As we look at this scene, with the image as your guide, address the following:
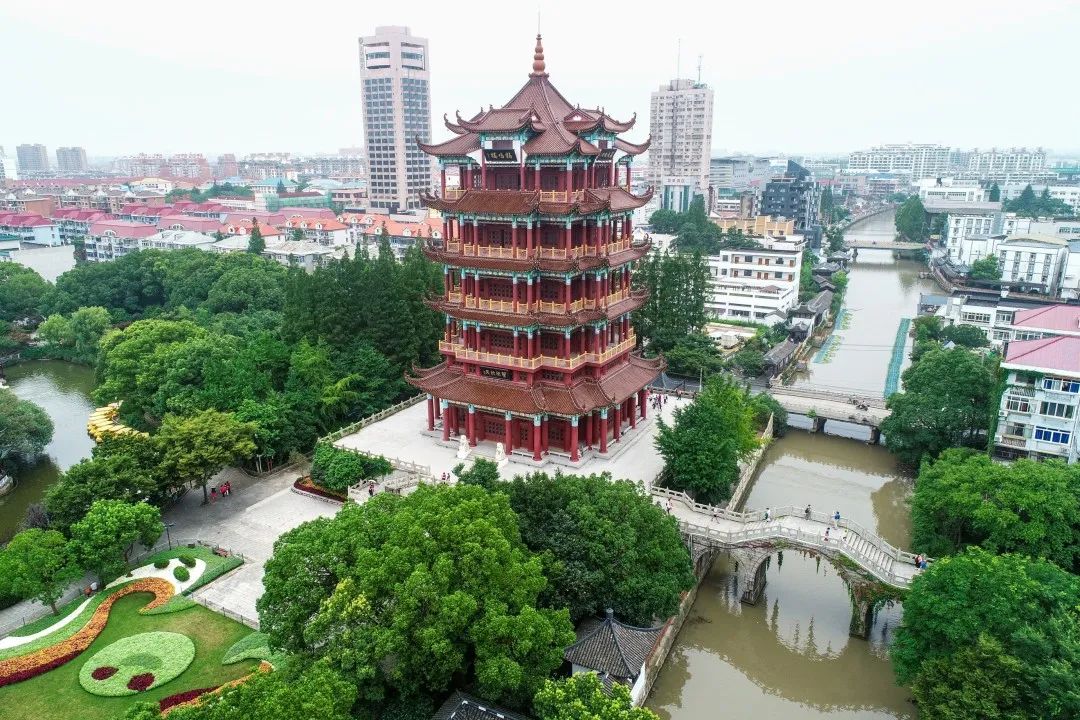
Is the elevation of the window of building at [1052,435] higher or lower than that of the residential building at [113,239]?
lower

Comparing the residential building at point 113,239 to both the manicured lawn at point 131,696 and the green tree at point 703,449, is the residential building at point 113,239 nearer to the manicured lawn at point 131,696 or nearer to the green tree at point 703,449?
the manicured lawn at point 131,696

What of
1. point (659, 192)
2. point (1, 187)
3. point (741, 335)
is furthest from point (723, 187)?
point (1, 187)

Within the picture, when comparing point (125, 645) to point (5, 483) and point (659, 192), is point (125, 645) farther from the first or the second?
point (659, 192)

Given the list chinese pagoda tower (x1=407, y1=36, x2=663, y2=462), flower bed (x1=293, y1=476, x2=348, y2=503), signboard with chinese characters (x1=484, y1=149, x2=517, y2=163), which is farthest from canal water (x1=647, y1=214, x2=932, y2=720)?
signboard with chinese characters (x1=484, y1=149, x2=517, y2=163)

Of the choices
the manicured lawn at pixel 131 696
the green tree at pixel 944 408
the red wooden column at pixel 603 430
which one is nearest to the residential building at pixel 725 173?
the green tree at pixel 944 408

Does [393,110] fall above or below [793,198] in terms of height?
above

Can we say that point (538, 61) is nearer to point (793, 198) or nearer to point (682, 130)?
point (793, 198)

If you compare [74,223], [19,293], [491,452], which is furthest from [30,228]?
[491,452]
